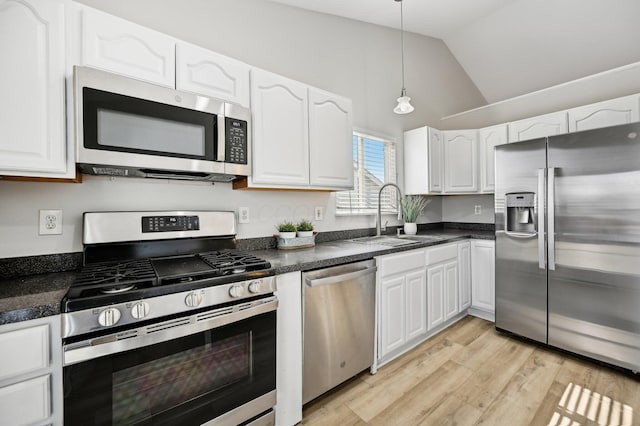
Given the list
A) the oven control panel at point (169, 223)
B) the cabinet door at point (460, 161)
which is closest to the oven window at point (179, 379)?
the oven control panel at point (169, 223)

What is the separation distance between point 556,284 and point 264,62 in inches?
115

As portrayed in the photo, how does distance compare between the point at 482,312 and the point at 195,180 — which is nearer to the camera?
the point at 195,180

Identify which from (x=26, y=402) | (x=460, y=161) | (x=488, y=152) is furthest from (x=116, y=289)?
(x=488, y=152)

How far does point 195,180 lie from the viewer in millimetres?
1845

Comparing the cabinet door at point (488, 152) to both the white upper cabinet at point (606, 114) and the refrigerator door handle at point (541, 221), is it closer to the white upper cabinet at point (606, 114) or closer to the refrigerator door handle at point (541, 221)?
the white upper cabinet at point (606, 114)

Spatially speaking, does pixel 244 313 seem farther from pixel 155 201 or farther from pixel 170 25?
pixel 170 25

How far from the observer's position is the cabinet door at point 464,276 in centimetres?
290

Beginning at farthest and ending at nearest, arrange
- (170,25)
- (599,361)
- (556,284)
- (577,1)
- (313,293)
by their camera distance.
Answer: (577,1), (556,284), (599,361), (170,25), (313,293)

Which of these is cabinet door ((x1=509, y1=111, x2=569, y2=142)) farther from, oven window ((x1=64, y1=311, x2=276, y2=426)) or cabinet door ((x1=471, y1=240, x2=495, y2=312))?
oven window ((x1=64, y1=311, x2=276, y2=426))

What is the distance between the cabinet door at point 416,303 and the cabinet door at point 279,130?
121 cm

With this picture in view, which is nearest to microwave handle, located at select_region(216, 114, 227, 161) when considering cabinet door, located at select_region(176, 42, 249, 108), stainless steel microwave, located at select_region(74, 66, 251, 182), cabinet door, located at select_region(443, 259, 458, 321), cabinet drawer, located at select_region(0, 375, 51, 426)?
stainless steel microwave, located at select_region(74, 66, 251, 182)

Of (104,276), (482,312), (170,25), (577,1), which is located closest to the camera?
(104,276)

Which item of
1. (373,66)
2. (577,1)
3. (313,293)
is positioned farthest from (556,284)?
(577,1)

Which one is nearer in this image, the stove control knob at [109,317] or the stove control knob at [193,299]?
the stove control knob at [109,317]
